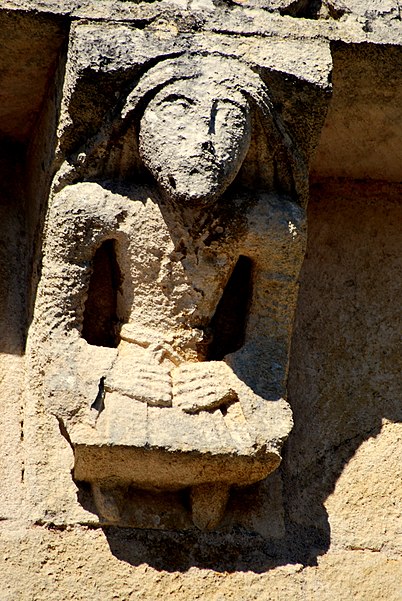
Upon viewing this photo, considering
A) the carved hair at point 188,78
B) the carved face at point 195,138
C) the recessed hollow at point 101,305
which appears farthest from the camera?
the recessed hollow at point 101,305

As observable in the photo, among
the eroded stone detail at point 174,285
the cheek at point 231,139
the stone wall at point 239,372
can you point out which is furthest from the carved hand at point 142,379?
the cheek at point 231,139

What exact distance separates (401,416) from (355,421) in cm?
11

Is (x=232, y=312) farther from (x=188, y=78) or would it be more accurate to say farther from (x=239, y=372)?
(x=188, y=78)

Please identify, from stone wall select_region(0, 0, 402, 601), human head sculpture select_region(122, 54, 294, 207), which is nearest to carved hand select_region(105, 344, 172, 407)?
stone wall select_region(0, 0, 402, 601)

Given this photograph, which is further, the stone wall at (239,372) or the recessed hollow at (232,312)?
the recessed hollow at (232,312)

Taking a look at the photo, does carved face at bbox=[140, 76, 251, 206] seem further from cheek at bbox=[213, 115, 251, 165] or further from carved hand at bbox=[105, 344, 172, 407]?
carved hand at bbox=[105, 344, 172, 407]

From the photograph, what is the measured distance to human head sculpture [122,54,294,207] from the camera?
2.71m

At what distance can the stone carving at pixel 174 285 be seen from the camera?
2730 millimetres

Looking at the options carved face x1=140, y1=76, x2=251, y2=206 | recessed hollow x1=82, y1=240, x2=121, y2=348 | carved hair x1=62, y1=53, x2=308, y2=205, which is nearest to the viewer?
carved face x1=140, y1=76, x2=251, y2=206

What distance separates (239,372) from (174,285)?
0.24 meters

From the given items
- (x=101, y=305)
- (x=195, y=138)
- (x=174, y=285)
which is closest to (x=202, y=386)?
(x=174, y=285)

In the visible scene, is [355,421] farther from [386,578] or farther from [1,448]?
[1,448]

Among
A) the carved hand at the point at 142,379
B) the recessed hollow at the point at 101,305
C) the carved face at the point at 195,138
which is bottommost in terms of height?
the carved hand at the point at 142,379

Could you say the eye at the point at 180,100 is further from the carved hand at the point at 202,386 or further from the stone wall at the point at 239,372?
the carved hand at the point at 202,386
